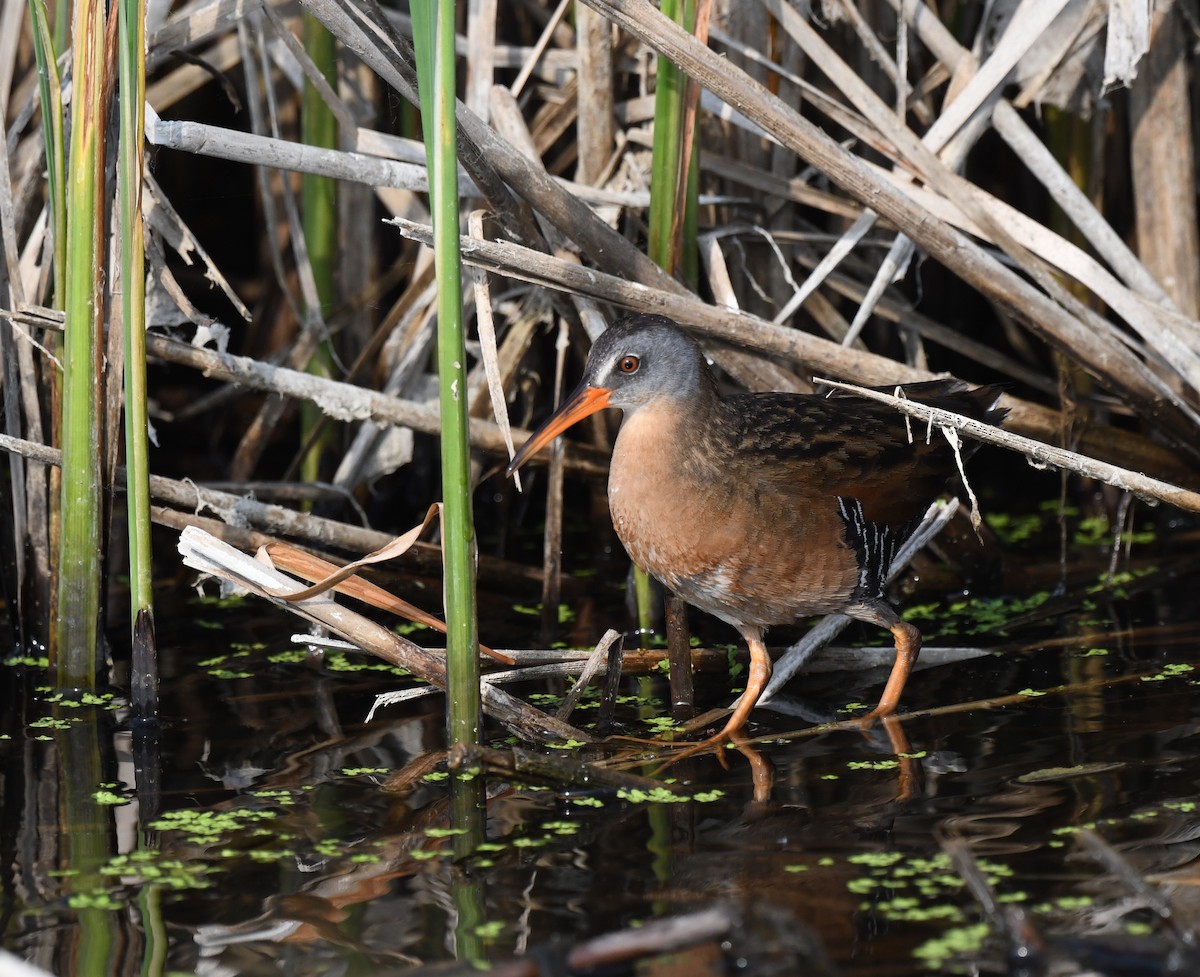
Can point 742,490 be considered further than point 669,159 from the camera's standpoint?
No

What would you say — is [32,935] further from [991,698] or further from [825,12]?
[825,12]

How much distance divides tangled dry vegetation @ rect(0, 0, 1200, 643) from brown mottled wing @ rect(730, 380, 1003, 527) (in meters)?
0.20

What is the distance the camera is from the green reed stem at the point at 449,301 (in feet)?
7.73

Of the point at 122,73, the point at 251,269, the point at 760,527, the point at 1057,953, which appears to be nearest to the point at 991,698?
the point at 760,527

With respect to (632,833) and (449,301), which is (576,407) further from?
(632,833)

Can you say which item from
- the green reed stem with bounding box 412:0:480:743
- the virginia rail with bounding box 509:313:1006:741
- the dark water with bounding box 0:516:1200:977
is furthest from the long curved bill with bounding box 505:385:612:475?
the dark water with bounding box 0:516:1200:977

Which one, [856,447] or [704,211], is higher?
[704,211]

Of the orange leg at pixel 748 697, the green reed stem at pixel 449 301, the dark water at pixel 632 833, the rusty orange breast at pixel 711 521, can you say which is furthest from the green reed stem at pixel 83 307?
the orange leg at pixel 748 697

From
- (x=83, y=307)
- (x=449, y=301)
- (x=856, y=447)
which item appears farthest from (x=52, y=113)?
(x=856, y=447)

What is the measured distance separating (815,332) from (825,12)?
3.09ft

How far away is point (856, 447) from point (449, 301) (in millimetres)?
1244

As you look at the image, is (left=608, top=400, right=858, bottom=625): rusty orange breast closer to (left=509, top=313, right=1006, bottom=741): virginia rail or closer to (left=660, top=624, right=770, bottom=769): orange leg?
(left=509, top=313, right=1006, bottom=741): virginia rail

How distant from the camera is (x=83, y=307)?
115 inches

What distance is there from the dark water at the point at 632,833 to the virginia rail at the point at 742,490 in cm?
29
